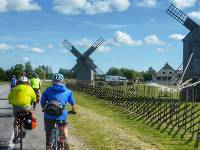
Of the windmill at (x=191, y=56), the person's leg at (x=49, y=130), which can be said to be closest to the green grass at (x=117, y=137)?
the person's leg at (x=49, y=130)

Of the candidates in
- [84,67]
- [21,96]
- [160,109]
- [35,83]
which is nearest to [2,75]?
[84,67]

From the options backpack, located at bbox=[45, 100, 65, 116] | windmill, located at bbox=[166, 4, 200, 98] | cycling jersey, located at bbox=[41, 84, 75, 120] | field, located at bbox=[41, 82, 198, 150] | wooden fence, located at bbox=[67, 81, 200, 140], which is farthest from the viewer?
windmill, located at bbox=[166, 4, 200, 98]

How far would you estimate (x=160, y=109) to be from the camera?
27.1 metres

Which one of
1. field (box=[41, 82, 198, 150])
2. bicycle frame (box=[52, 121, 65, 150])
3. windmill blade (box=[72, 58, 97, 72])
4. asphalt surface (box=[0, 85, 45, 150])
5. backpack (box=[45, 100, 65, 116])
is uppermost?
windmill blade (box=[72, 58, 97, 72])

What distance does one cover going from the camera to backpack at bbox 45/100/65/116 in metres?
10.8

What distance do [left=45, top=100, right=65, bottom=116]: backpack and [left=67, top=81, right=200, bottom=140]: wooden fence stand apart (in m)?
9.13

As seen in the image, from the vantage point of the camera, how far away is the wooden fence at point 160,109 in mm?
23094

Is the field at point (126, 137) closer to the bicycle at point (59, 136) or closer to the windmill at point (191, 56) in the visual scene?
the bicycle at point (59, 136)

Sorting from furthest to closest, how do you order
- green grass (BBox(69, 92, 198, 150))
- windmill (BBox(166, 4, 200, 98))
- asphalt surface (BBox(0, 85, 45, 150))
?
windmill (BBox(166, 4, 200, 98))
green grass (BBox(69, 92, 198, 150))
asphalt surface (BBox(0, 85, 45, 150))

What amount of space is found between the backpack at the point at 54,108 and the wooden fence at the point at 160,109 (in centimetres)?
913

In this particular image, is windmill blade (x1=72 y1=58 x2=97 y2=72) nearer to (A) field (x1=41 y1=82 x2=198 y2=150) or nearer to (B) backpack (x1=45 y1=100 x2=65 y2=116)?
(A) field (x1=41 y1=82 x2=198 y2=150)

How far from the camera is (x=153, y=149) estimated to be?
15500mm

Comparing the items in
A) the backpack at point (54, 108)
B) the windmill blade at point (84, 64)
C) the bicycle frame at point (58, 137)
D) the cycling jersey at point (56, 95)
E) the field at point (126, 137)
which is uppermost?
the windmill blade at point (84, 64)

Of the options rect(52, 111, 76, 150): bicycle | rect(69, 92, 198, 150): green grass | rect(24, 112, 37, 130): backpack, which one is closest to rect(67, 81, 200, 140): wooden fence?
rect(69, 92, 198, 150): green grass
